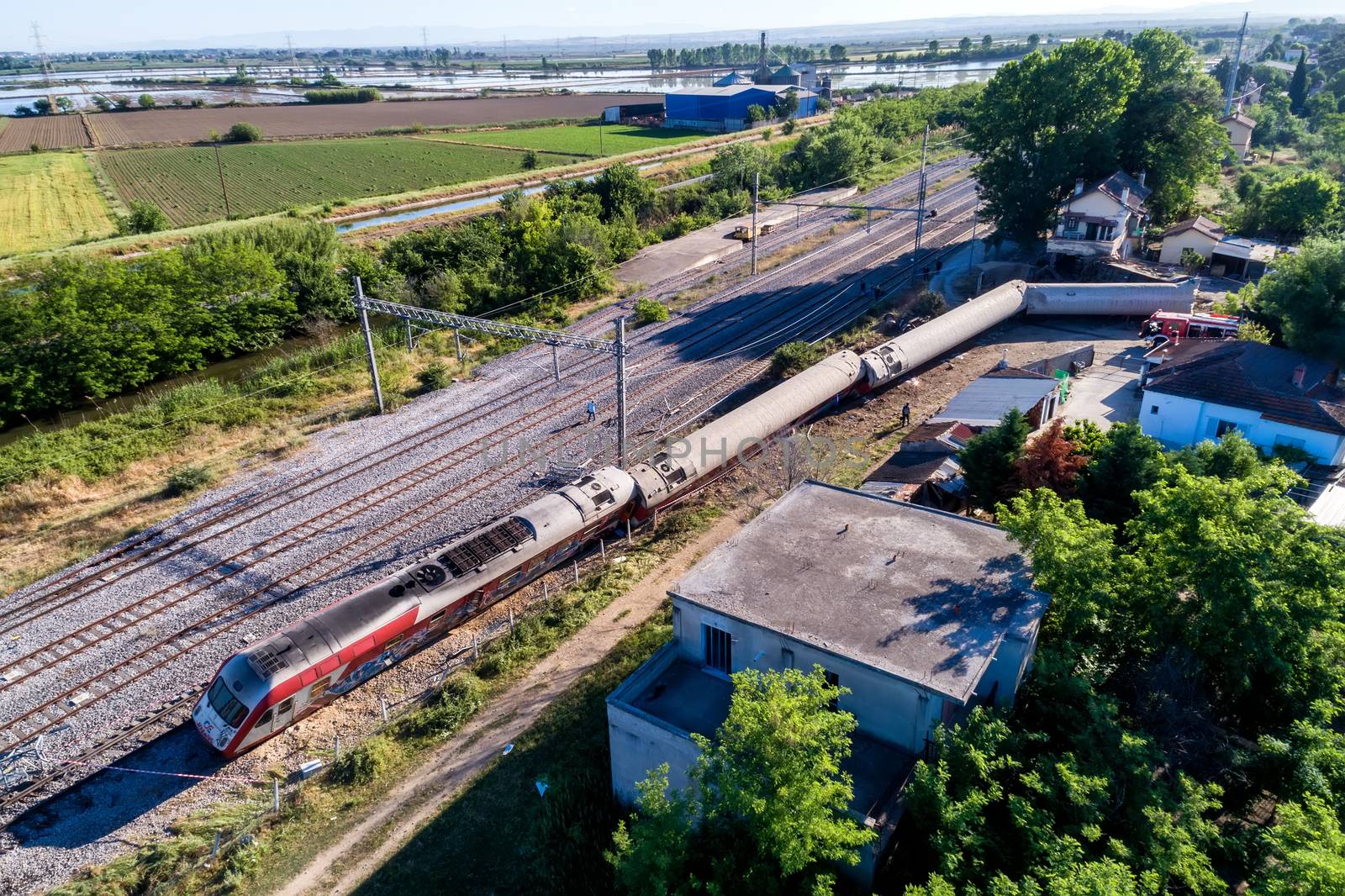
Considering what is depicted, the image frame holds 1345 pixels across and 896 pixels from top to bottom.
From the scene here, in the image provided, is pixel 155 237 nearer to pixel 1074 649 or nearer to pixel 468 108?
pixel 1074 649

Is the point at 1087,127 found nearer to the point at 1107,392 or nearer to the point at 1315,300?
the point at 1107,392

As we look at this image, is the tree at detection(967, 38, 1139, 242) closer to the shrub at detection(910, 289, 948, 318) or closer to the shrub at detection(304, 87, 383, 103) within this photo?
the shrub at detection(910, 289, 948, 318)

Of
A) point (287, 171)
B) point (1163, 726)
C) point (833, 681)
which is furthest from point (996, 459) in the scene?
point (287, 171)

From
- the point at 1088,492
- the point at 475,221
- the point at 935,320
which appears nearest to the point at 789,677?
the point at 1088,492

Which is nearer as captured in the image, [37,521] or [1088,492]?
[1088,492]

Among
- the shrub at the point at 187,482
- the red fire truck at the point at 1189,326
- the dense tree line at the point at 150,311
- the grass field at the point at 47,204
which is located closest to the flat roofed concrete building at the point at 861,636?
the shrub at the point at 187,482

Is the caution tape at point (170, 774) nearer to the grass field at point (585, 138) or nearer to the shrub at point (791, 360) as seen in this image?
the shrub at point (791, 360)
